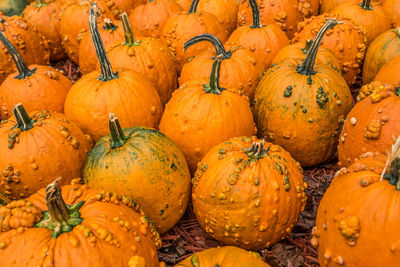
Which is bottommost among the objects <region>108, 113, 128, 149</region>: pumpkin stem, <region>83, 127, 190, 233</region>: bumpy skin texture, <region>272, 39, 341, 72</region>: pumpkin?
<region>83, 127, 190, 233</region>: bumpy skin texture

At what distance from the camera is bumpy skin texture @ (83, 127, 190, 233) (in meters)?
2.30

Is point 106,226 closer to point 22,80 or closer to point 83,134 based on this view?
point 83,134

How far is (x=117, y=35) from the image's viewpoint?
3.81 meters

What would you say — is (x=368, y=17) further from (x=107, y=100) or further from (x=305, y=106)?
(x=107, y=100)

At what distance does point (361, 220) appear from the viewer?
1.63m

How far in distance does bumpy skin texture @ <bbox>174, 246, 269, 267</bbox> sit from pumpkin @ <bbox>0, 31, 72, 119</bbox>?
2102mm

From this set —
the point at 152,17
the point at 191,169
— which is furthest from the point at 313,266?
the point at 152,17

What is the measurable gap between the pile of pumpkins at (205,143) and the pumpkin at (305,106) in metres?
0.01

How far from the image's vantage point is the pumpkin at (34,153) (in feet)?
7.91

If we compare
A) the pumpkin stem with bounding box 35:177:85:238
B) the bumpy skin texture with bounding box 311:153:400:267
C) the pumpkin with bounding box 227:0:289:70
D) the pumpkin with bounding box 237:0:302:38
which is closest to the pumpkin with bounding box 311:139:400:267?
the bumpy skin texture with bounding box 311:153:400:267

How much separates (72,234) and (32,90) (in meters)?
1.90

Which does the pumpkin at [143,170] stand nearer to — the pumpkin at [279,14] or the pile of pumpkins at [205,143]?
the pile of pumpkins at [205,143]

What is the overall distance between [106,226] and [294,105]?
1.77m

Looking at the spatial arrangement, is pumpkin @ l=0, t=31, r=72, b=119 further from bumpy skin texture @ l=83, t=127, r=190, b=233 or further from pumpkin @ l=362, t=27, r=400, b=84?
pumpkin @ l=362, t=27, r=400, b=84
